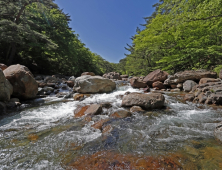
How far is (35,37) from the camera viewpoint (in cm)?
1362

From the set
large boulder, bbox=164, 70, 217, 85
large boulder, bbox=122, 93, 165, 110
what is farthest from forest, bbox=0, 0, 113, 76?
large boulder, bbox=164, 70, 217, 85

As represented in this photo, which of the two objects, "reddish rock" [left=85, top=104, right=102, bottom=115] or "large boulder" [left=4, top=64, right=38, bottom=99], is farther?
"large boulder" [left=4, top=64, right=38, bottom=99]

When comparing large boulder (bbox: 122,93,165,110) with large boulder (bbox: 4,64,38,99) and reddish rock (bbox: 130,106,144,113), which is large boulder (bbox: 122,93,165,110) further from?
large boulder (bbox: 4,64,38,99)

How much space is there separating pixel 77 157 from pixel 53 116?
2.96 metres

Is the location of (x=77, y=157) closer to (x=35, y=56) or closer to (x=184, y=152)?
(x=184, y=152)

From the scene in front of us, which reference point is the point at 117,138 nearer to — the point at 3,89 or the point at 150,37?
the point at 3,89

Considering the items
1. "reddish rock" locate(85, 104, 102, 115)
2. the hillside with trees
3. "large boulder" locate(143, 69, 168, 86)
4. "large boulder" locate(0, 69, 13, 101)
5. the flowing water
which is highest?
the hillside with trees

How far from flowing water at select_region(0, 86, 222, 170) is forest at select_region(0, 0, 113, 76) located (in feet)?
38.6

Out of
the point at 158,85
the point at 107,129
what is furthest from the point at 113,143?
the point at 158,85

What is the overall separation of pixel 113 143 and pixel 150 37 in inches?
490

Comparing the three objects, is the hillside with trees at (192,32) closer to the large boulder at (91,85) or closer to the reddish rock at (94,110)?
the large boulder at (91,85)

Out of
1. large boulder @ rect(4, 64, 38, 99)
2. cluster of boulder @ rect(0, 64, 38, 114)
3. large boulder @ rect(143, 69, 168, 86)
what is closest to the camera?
cluster of boulder @ rect(0, 64, 38, 114)

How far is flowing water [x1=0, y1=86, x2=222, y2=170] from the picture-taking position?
2146 millimetres

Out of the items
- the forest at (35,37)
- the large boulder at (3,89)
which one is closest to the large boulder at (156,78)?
the large boulder at (3,89)
